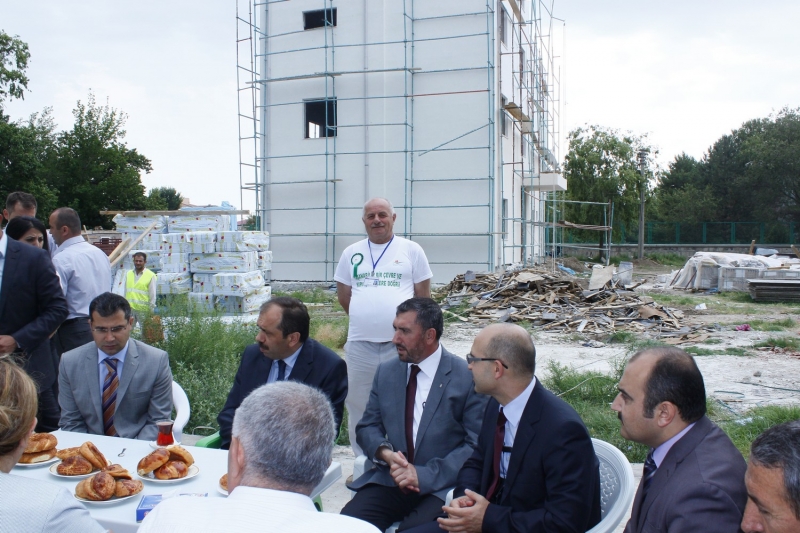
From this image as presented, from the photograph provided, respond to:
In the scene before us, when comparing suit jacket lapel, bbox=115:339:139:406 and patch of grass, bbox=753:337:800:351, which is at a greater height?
suit jacket lapel, bbox=115:339:139:406

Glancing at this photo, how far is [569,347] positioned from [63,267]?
810cm

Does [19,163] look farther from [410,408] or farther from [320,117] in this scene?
[410,408]

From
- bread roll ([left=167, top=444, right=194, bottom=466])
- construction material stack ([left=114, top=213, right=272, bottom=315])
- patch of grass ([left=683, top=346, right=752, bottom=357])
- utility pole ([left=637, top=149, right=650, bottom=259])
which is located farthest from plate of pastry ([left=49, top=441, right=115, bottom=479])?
utility pole ([left=637, top=149, right=650, bottom=259])

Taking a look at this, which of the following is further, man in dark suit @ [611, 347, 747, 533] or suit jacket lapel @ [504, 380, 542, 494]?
suit jacket lapel @ [504, 380, 542, 494]

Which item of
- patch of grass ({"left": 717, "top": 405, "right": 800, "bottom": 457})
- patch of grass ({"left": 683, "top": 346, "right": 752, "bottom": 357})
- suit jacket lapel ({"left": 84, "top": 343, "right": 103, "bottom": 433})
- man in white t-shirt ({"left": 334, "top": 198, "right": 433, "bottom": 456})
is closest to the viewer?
suit jacket lapel ({"left": 84, "top": 343, "right": 103, "bottom": 433})

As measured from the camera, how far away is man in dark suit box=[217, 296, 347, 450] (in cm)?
388

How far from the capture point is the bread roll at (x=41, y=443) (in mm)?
2957

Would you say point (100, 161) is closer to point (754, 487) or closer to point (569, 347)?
point (569, 347)

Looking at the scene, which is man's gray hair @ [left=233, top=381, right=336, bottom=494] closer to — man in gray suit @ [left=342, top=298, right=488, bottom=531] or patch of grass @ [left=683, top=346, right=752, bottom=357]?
man in gray suit @ [left=342, top=298, right=488, bottom=531]

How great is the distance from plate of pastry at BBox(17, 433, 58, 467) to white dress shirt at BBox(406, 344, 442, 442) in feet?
5.94

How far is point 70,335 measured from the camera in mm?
5297

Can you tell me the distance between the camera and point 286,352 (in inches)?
155

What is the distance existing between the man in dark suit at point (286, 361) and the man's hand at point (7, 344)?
1.46m

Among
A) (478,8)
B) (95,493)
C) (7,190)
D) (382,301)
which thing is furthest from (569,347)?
(7,190)
